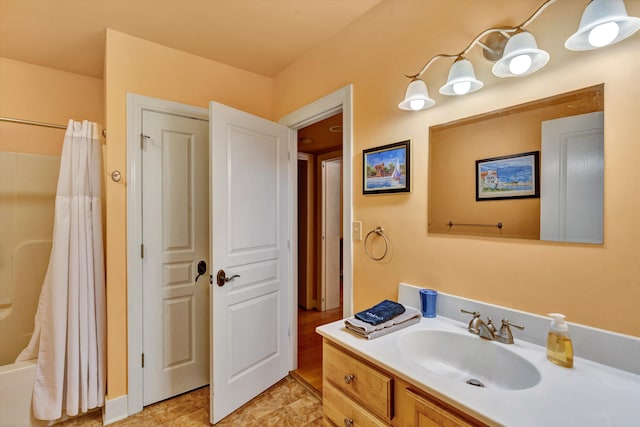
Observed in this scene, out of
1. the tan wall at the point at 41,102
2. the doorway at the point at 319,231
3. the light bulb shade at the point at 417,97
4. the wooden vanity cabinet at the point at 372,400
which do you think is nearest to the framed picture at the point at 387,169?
the light bulb shade at the point at 417,97

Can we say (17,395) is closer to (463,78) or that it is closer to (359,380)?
(359,380)

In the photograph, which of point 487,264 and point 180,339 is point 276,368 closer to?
point 180,339

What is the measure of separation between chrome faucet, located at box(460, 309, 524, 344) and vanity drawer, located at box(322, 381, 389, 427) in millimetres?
487

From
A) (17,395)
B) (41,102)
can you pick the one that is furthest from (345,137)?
(41,102)

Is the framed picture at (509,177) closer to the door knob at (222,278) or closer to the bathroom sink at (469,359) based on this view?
the bathroom sink at (469,359)

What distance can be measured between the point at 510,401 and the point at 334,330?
2.12 ft

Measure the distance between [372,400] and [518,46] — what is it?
1.32m

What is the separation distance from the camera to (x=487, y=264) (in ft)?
3.90

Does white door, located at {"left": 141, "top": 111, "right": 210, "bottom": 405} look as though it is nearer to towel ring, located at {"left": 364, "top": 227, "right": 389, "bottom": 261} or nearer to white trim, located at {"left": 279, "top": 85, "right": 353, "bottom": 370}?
white trim, located at {"left": 279, "top": 85, "right": 353, "bottom": 370}

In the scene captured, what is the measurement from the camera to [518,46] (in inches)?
Answer: 38.3

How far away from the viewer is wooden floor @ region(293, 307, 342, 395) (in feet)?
7.56

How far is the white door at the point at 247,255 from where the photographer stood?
178cm

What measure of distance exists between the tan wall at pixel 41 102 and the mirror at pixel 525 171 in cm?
293

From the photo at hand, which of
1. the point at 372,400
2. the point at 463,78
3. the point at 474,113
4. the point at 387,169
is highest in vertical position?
the point at 463,78
